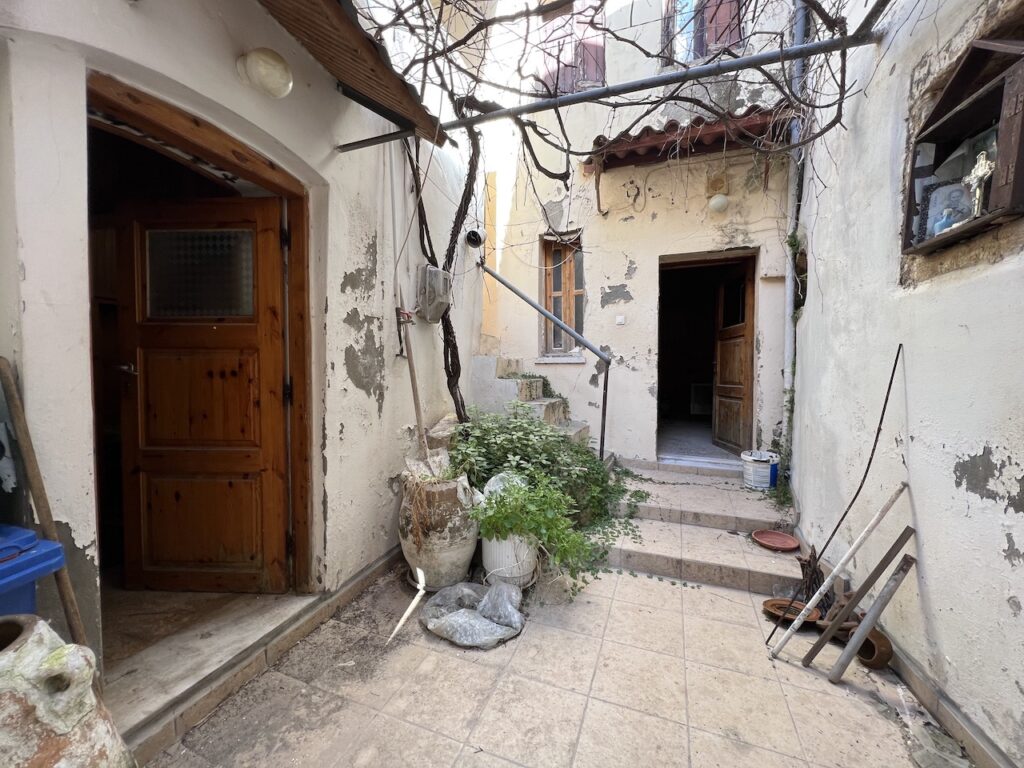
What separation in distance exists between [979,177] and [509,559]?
2.52m

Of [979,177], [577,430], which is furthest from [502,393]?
[979,177]

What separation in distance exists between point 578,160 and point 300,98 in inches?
138

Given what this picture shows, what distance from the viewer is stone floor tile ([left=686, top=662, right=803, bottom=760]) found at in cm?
146

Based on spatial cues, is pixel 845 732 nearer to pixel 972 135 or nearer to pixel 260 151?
pixel 972 135

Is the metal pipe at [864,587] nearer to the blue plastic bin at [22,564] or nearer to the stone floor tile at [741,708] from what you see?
the stone floor tile at [741,708]

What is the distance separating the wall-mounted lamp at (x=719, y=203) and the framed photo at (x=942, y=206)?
98.8 inches

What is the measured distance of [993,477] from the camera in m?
1.29

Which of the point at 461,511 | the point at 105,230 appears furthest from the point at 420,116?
the point at 461,511

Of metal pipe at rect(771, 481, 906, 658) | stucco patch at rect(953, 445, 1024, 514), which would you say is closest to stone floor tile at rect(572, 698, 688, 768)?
metal pipe at rect(771, 481, 906, 658)

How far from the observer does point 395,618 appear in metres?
2.12

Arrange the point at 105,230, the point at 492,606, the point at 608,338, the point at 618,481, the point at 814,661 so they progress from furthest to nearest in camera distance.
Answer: the point at 608,338
the point at 618,481
the point at 105,230
the point at 492,606
the point at 814,661

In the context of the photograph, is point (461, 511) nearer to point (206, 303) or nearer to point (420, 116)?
point (206, 303)

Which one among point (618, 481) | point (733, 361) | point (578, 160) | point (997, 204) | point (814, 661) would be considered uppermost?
point (578, 160)

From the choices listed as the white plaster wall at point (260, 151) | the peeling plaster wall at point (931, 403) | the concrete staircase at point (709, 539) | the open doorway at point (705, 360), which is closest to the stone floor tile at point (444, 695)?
the white plaster wall at point (260, 151)
